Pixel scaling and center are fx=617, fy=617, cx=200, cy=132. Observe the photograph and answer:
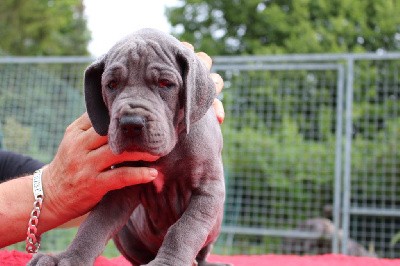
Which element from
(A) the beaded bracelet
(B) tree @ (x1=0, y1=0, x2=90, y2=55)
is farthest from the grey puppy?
(B) tree @ (x1=0, y1=0, x2=90, y2=55)

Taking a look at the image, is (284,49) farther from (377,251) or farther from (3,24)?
(377,251)

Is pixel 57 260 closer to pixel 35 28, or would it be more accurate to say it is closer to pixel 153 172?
pixel 153 172

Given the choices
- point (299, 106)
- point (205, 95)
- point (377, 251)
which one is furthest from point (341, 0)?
point (205, 95)

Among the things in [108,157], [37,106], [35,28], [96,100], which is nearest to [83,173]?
[108,157]

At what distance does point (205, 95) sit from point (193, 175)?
0.19 metres

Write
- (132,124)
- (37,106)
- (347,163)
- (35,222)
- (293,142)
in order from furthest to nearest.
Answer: (37,106) < (293,142) < (347,163) < (35,222) < (132,124)

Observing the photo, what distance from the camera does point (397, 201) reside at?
14.0 feet

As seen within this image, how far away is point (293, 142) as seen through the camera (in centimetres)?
457

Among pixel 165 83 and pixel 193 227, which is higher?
pixel 165 83

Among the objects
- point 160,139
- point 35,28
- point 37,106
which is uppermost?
point 160,139

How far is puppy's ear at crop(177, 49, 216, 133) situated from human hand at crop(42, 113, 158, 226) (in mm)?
137

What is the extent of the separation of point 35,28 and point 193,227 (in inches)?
385

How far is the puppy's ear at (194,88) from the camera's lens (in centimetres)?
133

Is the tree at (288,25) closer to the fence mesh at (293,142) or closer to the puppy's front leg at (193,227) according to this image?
the fence mesh at (293,142)
